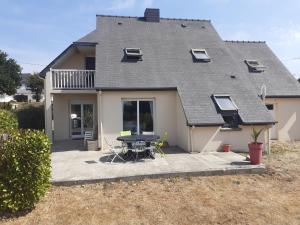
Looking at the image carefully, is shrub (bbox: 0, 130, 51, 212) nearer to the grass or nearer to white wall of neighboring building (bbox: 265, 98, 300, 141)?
the grass

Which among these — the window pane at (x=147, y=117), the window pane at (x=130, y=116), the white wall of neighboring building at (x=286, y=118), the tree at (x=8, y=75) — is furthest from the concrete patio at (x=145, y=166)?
the tree at (x=8, y=75)

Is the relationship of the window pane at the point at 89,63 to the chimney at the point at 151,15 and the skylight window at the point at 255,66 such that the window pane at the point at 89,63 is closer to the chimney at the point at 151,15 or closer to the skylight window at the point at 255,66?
the chimney at the point at 151,15

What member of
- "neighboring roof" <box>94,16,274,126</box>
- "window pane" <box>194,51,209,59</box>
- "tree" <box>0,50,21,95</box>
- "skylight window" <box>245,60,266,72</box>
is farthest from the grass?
"tree" <box>0,50,21,95</box>

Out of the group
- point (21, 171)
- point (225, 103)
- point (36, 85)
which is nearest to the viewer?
point (21, 171)

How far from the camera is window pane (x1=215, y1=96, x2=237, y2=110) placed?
46.3 feet

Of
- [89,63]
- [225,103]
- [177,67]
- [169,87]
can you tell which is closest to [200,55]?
[177,67]

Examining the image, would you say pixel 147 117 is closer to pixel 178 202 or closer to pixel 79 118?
pixel 79 118

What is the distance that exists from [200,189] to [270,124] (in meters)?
7.05

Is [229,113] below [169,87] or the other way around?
below

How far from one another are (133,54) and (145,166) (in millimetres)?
8071

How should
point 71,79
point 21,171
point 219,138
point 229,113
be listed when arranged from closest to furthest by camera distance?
point 21,171
point 219,138
point 229,113
point 71,79

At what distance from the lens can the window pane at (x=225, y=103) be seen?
14.1m

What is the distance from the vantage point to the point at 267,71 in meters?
20.6

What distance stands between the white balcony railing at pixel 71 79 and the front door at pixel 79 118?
111 inches
